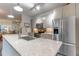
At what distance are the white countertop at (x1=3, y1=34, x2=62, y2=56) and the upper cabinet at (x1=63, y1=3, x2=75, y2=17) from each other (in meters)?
0.51

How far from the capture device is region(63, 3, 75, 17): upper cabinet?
1821 mm

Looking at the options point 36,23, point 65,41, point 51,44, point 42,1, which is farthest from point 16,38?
point 65,41

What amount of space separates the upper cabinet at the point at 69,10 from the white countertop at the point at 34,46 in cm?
51

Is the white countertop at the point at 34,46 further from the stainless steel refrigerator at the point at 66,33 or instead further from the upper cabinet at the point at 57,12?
the upper cabinet at the point at 57,12

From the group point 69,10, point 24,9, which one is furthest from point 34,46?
point 69,10

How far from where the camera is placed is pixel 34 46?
Result: 1.60 metres

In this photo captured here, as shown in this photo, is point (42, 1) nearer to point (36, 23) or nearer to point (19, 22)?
point (36, 23)

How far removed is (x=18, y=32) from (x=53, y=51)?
60 cm

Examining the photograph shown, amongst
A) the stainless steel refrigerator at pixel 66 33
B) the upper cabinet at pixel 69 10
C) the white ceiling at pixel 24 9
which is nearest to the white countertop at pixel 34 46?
the stainless steel refrigerator at pixel 66 33

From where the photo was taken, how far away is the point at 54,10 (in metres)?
1.80

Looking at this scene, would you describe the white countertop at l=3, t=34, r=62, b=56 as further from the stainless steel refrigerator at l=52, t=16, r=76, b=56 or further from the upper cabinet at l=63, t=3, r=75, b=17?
the upper cabinet at l=63, t=3, r=75, b=17

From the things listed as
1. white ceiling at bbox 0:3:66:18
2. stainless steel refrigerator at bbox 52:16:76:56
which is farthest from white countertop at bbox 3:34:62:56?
white ceiling at bbox 0:3:66:18

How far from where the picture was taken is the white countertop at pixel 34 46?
1.49m

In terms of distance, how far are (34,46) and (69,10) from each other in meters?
0.85
